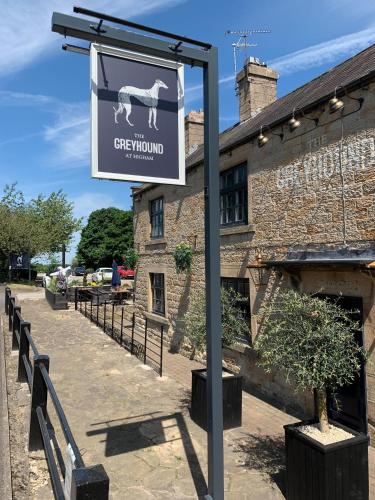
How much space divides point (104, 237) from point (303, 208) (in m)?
46.8

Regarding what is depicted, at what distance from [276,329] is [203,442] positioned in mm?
2321

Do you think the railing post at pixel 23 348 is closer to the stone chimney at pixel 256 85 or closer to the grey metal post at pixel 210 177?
the grey metal post at pixel 210 177

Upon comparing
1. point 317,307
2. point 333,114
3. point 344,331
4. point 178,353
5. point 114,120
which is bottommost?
point 178,353

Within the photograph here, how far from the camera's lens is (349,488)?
12.8 ft

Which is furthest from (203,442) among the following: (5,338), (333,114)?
(5,338)

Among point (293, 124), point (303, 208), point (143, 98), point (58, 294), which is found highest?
point (293, 124)

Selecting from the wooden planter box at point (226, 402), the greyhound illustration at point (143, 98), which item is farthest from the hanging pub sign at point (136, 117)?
the wooden planter box at point (226, 402)

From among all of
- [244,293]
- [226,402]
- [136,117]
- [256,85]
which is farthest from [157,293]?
[136,117]

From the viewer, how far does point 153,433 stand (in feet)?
19.3

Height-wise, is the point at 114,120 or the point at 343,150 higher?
the point at 343,150

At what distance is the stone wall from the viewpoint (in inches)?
228

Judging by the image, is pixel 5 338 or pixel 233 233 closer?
pixel 233 233

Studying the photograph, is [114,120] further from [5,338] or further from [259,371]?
[5,338]

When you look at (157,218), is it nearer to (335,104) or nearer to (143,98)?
(335,104)
